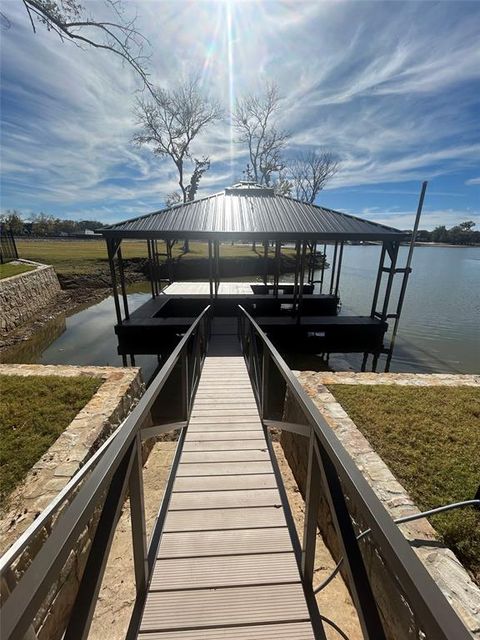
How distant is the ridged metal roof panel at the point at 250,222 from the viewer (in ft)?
26.1

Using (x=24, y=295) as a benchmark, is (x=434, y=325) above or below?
below

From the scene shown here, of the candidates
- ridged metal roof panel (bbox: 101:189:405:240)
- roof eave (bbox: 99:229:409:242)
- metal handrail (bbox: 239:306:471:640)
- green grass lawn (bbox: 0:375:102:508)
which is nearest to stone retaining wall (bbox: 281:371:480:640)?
metal handrail (bbox: 239:306:471:640)

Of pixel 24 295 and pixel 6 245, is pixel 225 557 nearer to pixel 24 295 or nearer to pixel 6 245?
pixel 24 295

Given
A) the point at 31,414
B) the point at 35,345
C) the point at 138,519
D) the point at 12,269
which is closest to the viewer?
the point at 138,519

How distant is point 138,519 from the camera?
163 centimetres

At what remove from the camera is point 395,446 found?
9.67ft

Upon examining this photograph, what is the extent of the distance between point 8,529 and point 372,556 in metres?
2.44

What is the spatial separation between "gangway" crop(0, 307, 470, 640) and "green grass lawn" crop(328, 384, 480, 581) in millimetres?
579

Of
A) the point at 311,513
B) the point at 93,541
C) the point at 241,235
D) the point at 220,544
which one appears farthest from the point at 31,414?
the point at 241,235

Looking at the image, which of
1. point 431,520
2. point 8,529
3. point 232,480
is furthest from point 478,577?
point 8,529

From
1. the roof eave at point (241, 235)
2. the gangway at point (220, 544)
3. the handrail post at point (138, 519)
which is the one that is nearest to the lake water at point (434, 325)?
the roof eave at point (241, 235)

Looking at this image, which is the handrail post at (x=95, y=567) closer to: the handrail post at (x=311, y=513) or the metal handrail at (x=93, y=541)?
the metal handrail at (x=93, y=541)

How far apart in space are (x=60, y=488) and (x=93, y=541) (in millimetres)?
1652

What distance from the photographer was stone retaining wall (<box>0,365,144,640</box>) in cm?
192
